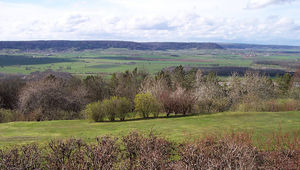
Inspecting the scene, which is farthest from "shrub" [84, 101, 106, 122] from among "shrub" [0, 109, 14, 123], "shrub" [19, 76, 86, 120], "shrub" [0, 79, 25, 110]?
"shrub" [0, 79, 25, 110]

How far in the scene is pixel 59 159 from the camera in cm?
940

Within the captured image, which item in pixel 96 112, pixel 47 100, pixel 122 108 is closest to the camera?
pixel 96 112

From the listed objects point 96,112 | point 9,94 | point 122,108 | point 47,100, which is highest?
point 122,108

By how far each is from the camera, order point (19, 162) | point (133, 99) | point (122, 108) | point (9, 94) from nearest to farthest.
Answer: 1. point (19, 162)
2. point (122, 108)
3. point (133, 99)
4. point (9, 94)

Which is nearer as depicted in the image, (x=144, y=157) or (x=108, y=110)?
(x=144, y=157)

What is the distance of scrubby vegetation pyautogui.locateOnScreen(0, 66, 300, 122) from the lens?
25562 millimetres

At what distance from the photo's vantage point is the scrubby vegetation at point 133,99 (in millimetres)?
25562

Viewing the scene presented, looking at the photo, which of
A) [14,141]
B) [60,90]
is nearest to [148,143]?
[14,141]

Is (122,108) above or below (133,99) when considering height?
above

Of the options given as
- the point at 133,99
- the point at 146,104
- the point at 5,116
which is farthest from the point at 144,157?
the point at 133,99

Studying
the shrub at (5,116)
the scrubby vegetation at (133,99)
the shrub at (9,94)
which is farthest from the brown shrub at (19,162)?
the shrub at (9,94)

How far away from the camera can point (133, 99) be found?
38969 mm

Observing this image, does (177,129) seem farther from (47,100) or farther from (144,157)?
(47,100)

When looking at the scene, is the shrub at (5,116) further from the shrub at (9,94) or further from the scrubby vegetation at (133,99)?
the shrub at (9,94)
